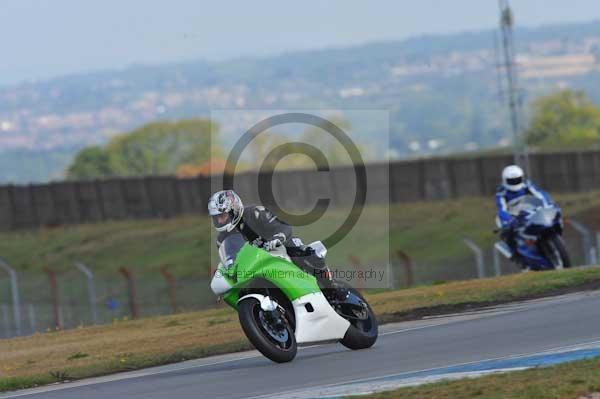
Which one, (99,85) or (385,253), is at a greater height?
(99,85)

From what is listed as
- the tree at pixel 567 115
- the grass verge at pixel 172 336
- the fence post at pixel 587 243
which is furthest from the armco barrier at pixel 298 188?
the tree at pixel 567 115

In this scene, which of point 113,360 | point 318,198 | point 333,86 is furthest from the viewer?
point 333,86

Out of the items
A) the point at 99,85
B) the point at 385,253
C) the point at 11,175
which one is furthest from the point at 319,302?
the point at 11,175

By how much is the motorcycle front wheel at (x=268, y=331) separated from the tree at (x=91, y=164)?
12357cm

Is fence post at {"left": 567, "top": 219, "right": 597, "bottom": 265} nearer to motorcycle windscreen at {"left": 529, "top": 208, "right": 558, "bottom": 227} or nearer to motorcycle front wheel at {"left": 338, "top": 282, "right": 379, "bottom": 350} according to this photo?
motorcycle windscreen at {"left": 529, "top": 208, "right": 558, "bottom": 227}

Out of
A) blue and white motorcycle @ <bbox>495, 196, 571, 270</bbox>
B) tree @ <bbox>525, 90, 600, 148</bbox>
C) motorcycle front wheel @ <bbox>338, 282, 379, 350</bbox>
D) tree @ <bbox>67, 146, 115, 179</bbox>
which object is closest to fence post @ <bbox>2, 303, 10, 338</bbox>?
blue and white motorcycle @ <bbox>495, 196, 571, 270</bbox>

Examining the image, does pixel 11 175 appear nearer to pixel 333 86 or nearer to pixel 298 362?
pixel 333 86

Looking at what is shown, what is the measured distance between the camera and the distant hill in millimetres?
98312

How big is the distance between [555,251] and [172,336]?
755 cm

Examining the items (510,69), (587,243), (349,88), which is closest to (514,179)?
(587,243)

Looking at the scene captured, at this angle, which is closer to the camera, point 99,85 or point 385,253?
point 385,253

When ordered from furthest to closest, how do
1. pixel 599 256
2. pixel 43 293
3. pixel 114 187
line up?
1. pixel 114 187
2. pixel 43 293
3. pixel 599 256

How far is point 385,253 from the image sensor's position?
1750 inches

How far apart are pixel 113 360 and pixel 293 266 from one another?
2710 millimetres
